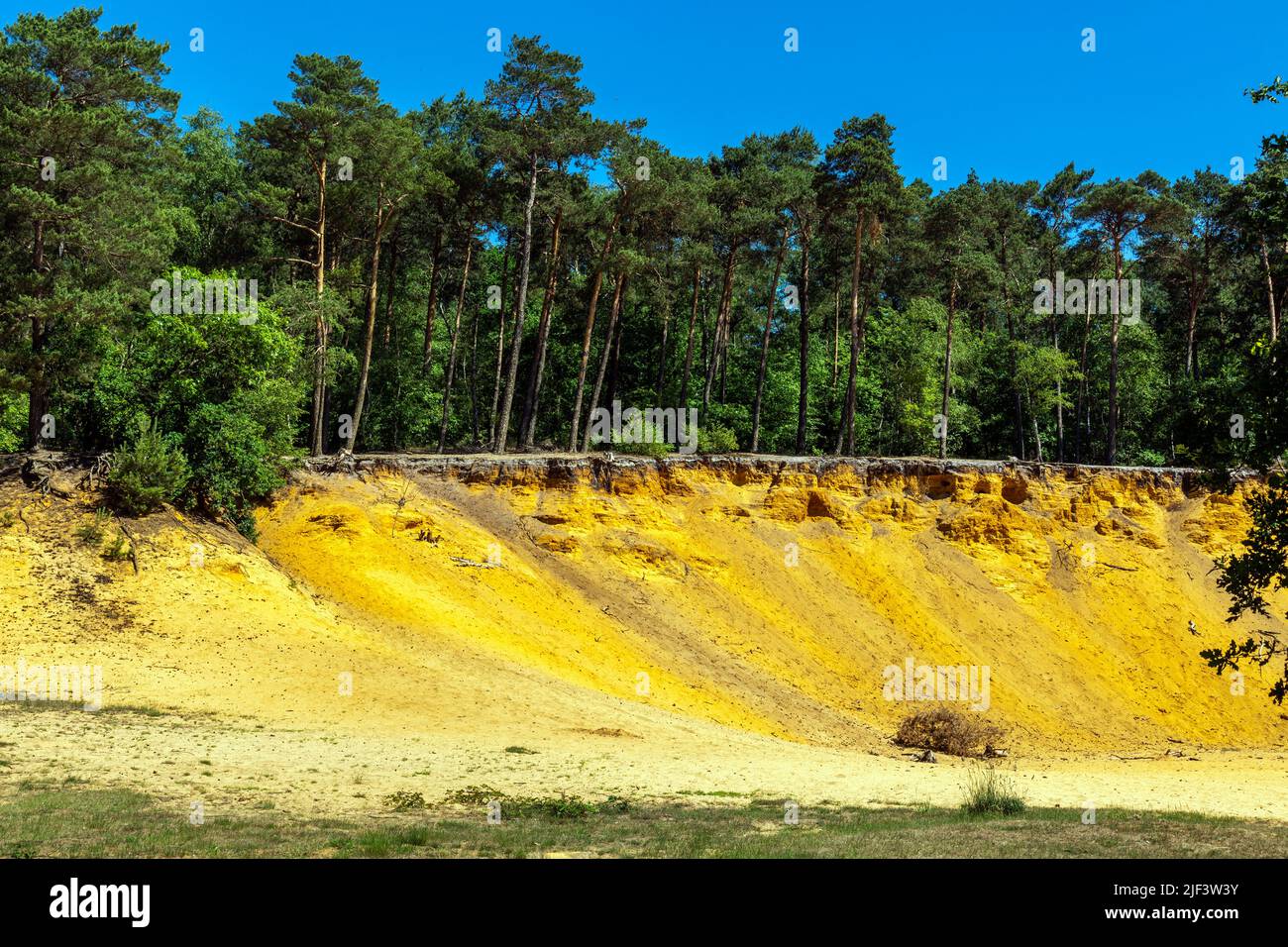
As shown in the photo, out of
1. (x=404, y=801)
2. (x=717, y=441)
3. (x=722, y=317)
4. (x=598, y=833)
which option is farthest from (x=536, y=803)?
(x=722, y=317)

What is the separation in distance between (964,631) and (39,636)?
28102 mm

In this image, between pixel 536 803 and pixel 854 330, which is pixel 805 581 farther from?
pixel 536 803

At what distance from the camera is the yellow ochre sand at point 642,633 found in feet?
55.8

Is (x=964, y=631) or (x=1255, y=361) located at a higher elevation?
(x=1255, y=361)

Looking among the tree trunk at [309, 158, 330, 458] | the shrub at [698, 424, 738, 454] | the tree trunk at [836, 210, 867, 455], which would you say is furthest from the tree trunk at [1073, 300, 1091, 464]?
the tree trunk at [309, 158, 330, 458]

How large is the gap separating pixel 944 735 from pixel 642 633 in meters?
9.35

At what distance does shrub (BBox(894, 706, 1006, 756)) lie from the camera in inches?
966

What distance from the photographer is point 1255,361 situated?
43.8 feet

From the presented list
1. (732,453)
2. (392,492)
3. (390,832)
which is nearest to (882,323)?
(732,453)

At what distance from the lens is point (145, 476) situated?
2673cm

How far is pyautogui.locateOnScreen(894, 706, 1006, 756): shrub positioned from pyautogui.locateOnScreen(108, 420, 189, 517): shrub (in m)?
21.3

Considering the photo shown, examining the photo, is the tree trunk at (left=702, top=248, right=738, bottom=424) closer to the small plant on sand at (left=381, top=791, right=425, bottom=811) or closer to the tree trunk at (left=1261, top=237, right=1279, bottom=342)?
the tree trunk at (left=1261, top=237, right=1279, bottom=342)

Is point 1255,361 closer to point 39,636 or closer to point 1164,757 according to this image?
point 1164,757

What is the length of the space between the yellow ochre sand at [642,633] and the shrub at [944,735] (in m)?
0.66
